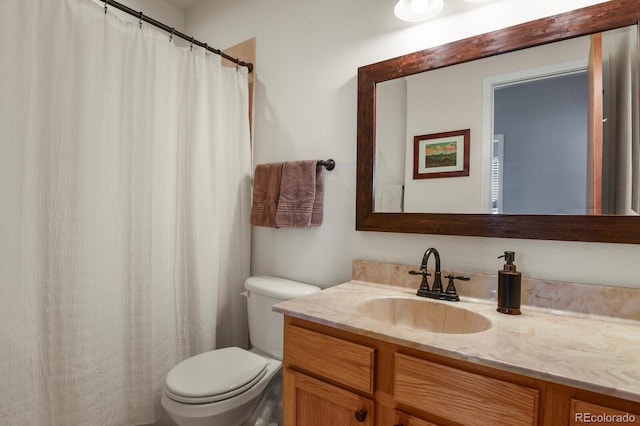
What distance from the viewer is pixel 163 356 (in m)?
1.56

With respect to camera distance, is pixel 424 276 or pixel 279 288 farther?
pixel 279 288

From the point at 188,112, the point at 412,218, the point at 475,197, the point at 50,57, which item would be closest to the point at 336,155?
the point at 412,218

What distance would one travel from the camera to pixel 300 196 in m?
1.64

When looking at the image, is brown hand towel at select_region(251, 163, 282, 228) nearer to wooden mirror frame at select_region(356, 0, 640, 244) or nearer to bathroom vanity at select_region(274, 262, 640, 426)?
wooden mirror frame at select_region(356, 0, 640, 244)

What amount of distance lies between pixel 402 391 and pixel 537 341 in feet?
1.23

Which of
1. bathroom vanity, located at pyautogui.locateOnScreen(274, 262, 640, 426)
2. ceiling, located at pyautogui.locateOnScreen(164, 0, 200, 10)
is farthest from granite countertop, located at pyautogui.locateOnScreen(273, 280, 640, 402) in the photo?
ceiling, located at pyautogui.locateOnScreen(164, 0, 200, 10)

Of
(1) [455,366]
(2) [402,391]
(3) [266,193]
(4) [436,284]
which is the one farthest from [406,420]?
(3) [266,193]

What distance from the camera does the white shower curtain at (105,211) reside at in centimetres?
114

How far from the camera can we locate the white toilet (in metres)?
1.21

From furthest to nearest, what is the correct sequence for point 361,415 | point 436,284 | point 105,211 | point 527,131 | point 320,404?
point 105,211, point 436,284, point 527,131, point 320,404, point 361,415

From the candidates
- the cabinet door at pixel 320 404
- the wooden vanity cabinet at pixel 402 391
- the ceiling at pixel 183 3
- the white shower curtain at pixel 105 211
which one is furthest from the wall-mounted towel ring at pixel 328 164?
the ceiling at pixel 183 3

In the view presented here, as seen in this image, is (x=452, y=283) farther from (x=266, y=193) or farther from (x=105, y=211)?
(x=105, y=211)

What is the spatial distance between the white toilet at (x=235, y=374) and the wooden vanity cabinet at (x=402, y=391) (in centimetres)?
29

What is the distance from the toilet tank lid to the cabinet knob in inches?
25.3
